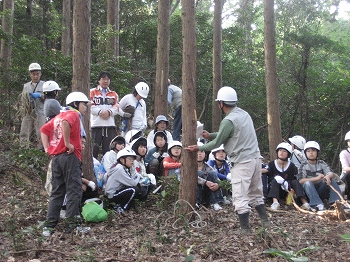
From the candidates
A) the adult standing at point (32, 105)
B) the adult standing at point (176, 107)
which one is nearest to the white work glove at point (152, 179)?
the adult standing at point (32, 105)

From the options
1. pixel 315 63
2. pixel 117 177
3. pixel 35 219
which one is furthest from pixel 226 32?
pixel 35 219

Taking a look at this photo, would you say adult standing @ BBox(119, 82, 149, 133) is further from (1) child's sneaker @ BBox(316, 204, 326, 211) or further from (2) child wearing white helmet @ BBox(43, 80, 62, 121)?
(1) child's sneaker @ BBox(316, 204, 326, 211)

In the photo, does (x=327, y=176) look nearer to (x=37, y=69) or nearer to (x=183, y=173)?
(x=183, y=173)

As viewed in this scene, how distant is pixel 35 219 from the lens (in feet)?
22.5

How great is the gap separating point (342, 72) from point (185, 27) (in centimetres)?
1025

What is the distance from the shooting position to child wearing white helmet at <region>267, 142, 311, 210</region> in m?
8.62

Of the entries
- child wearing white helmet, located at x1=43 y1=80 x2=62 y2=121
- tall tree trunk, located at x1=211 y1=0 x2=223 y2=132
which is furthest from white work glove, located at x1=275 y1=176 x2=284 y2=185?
tall tree trunk, located at x1=211 y1=0 x2=223 y2=132

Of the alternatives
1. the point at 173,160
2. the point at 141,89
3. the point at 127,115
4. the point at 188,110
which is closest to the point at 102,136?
the point at 127,115

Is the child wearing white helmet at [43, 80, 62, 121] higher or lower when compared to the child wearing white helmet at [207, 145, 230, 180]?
higher

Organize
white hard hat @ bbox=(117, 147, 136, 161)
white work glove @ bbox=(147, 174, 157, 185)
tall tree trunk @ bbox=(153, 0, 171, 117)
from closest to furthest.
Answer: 1. white hard hat @ bbox=(117, 147, 136, 161)
2. white work glove @ bbox=(147, 174, 157, 185)
3. tall tree trunk @ bbox=(153, 0, 171, 117)

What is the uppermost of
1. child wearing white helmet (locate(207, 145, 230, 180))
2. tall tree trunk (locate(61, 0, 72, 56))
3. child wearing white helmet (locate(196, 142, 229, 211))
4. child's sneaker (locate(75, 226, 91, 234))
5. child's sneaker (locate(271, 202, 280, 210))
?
tall tree trunk (locate(61, 0, 72, 56))

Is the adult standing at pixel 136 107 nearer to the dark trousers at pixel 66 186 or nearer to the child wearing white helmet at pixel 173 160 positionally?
the child wearing white helmet at pixel 173 160

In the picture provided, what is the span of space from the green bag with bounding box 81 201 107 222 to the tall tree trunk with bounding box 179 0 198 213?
A: 1.25m

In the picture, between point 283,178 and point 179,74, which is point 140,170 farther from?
point 179,74
